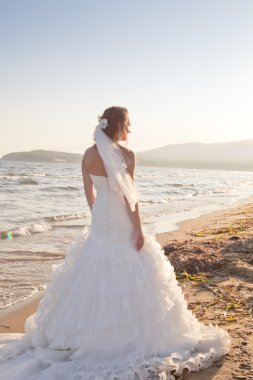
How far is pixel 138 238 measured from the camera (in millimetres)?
4383

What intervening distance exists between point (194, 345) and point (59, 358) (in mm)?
1396

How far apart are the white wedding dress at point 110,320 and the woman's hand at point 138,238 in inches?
1.8

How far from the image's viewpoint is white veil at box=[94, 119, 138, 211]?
13.7ft

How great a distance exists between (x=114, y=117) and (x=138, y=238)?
4.21ft

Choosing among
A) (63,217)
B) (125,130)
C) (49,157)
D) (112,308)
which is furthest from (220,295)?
(49,157)

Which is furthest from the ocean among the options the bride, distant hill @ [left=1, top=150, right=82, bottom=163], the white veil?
distant hill @ [left=1, top=150, right=82, bottom=163]

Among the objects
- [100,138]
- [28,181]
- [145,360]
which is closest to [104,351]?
[145,360]

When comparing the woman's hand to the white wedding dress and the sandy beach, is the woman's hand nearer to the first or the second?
the white wedding dress

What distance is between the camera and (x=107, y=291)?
13.6 feet

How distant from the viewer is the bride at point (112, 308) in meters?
4.00

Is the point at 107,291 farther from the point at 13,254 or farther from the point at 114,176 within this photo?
the point at 13,254

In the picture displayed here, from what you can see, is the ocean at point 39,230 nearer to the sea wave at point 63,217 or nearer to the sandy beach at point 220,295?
the sea wave at point 63,217

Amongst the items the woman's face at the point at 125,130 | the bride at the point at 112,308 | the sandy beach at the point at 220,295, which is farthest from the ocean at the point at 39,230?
the woman's face at the point at 125,130

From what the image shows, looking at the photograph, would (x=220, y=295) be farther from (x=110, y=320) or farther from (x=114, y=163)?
(x=114, y=163)
